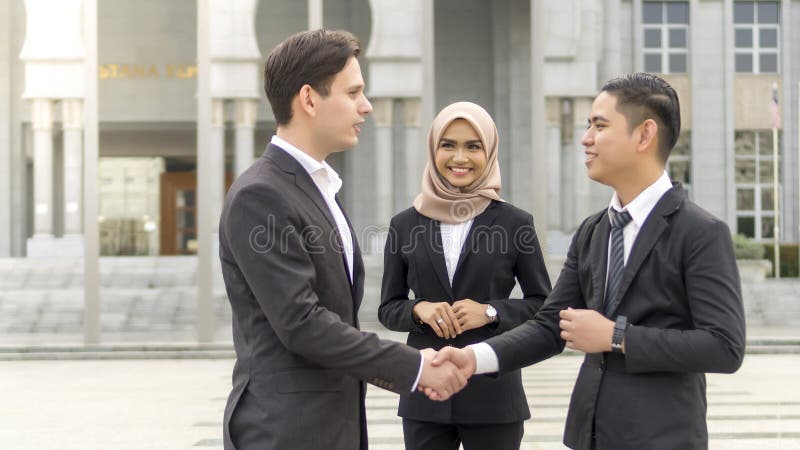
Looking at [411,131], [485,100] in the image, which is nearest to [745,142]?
[485,100]

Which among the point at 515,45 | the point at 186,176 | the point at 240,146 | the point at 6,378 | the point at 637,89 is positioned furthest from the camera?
the point at 186,176

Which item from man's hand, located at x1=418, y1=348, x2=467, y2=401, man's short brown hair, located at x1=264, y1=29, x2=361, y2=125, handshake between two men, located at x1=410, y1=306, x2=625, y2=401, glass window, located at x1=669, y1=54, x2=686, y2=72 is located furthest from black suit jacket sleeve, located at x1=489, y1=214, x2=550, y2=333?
glass window, located at x1=669, y1=54, x2=686, y2=72

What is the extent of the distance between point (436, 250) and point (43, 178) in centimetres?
2436

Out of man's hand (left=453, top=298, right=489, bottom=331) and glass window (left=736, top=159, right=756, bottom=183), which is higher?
glass window (left=736, top=159, right=756, bottom=183)

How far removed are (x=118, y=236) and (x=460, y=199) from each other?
30.6 meters

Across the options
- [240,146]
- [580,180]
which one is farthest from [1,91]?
[580,180]

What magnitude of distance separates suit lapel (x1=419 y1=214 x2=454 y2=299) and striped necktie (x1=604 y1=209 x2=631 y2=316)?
1.19m

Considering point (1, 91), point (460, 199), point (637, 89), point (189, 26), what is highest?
point (189, 26)

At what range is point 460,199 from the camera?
4281mm

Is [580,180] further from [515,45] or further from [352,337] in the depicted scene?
[352,337]

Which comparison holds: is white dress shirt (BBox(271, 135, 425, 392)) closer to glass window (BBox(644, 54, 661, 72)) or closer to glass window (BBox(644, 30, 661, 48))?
glass window (BBox(644, 54, 661, 72))

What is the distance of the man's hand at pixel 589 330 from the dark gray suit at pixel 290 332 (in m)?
0.51

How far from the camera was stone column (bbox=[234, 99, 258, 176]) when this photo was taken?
2414 centimetres

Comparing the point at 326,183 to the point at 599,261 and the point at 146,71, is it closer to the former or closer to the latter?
the point at 599,261
